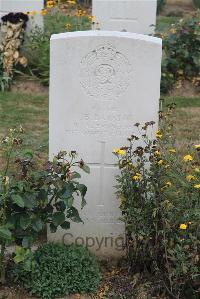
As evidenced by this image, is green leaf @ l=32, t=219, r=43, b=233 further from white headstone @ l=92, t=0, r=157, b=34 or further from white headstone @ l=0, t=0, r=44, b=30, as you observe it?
white headstone @ l=92, t=0, r=157, b=34

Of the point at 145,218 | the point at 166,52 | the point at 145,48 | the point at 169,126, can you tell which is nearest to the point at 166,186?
the point at 145,218

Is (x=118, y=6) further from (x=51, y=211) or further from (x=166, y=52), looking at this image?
(x=51, y=211)

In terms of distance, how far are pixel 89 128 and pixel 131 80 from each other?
417 millimetres

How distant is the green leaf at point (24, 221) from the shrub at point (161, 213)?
0.62 meters

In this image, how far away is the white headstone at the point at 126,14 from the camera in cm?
900

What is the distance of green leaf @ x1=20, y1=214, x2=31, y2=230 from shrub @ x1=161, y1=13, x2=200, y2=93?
458 cm

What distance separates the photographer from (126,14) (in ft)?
29.8

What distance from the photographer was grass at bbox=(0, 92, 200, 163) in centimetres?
636

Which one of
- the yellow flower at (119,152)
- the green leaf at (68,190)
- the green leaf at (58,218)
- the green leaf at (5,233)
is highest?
the yellow flower at (119,152)

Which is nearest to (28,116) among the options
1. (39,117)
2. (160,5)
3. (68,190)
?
(39,117)

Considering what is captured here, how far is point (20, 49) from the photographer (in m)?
8.45

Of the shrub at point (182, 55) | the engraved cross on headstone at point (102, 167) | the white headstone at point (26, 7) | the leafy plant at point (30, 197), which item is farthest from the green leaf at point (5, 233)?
the white headstone at point (26, 7)

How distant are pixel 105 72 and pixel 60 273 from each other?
129cm

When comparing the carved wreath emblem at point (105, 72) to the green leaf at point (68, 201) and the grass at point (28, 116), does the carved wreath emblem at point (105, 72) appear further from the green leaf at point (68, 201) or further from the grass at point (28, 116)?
the grass at point (28, 116)
